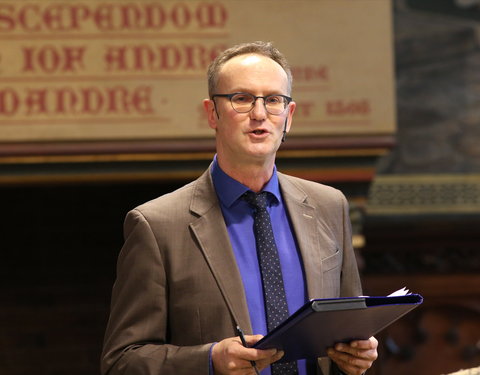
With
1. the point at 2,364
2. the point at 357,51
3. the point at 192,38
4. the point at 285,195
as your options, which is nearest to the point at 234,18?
the point at 192,38

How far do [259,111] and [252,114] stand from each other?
0.02 m

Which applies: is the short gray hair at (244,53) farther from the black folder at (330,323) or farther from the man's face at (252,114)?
the black folder at (330,323)

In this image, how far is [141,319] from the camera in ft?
8.09

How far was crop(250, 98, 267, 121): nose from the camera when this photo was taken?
247 centimetres

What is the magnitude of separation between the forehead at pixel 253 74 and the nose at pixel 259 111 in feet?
0.12

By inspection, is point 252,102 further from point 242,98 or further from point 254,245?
point 254,245

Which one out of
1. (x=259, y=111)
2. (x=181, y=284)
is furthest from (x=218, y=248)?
(x=259, y=111)

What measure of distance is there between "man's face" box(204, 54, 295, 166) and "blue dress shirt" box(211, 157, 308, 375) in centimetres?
11

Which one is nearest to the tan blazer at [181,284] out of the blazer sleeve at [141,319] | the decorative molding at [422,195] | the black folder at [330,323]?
the blazer sleeve at [141,319]

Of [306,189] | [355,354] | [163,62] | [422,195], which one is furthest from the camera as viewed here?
[422,195]

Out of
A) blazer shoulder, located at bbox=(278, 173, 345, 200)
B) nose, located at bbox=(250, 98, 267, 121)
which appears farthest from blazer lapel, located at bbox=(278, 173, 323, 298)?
nose, located at bbox=(250, 98, 267, 121)

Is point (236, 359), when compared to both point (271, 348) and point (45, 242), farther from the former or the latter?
point (45, 242)

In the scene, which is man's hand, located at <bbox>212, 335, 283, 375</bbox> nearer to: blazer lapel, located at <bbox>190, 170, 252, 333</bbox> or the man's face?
blazer lapel, located at <bbox>190, 170, 252, 333</bbox>

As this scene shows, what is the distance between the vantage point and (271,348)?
2.24 m
